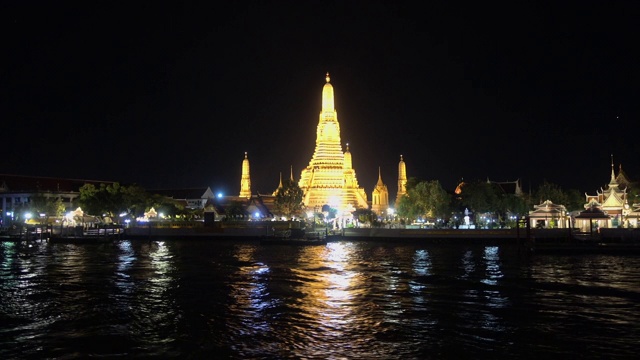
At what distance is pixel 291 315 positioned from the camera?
18625 mm

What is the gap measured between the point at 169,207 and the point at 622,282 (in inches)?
2329

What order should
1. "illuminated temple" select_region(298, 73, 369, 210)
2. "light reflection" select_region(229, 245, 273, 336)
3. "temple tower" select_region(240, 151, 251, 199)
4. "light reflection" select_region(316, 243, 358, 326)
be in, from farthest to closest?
1. "temple tower" select_region(240, 151, 251, 199)
2. "illuminated temple" select_region(298, 73, 369, 210)
3. "light reflection" select_region(316, 243, 358, 326)
4. "light reflection" select_region(229, 245, 273, 336)

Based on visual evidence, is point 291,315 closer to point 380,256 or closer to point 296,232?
point 380,256

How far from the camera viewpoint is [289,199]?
6938 cm

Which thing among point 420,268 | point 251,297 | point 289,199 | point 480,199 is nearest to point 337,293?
point 251,297

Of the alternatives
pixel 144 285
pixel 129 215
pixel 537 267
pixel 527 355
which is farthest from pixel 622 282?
pixel 129 215

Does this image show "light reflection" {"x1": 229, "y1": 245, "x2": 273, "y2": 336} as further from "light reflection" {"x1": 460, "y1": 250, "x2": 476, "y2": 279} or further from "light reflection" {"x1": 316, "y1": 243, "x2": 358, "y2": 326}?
"light reflection" {"x1": 460, "y1": 250, "x2": 476, "y2": 279}

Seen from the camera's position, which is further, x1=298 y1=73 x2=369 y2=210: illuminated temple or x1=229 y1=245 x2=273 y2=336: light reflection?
x1=298 y1=73 x2=369 y2=210: illuminated temple

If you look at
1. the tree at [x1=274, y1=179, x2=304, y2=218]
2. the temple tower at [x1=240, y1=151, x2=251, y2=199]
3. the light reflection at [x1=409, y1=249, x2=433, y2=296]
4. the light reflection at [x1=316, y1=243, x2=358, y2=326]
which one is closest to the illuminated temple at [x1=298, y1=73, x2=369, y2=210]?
the tree at [x1=274, y1=179, x2=304, y2=218]

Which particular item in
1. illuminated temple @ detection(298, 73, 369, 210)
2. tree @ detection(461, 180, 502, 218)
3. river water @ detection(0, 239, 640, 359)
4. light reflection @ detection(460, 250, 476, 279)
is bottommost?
river water @ detection(0, 239, 640, 359)

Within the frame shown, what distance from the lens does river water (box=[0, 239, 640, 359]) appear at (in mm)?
14875

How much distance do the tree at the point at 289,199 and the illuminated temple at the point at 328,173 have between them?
22.8 feet

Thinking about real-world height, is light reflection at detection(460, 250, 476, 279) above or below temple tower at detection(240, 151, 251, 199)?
below

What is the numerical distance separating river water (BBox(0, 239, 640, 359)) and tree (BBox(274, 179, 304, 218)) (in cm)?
3487
